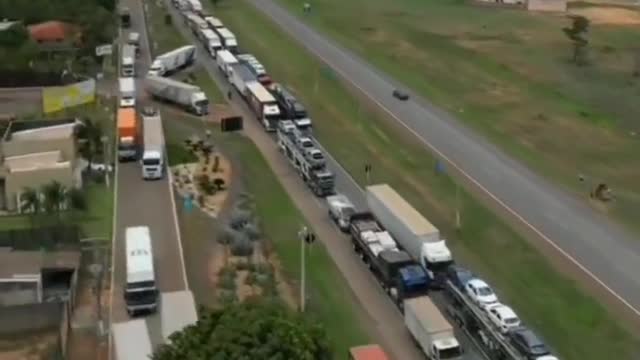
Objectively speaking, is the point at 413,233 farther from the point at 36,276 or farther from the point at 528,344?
the point at 36,276

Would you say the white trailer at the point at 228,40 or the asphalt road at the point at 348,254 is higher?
the asphalt road at the point at 348,254

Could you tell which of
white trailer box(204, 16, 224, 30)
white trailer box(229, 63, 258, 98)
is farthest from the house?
white trailer box(204, 16, 224, 30)

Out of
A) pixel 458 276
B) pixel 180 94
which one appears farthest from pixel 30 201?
pixel 180 94

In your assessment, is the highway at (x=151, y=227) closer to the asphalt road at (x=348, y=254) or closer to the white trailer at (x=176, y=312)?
the white trailer at (x=176, y=312)

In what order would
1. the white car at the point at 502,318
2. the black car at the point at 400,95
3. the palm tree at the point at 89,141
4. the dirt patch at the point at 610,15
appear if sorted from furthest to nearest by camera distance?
the dirt patch at the point at 610,15 < the black car at the point at 400,95 < the palm tree at the point at 89,141 < the white car at the point at 502,318

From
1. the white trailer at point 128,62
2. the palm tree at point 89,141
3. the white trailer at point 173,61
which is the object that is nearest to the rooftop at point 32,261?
the palm tree at point 89,141

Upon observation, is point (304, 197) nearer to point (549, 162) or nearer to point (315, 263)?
point (315, 263)

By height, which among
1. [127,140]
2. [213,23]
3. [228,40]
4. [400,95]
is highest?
[127,140]
